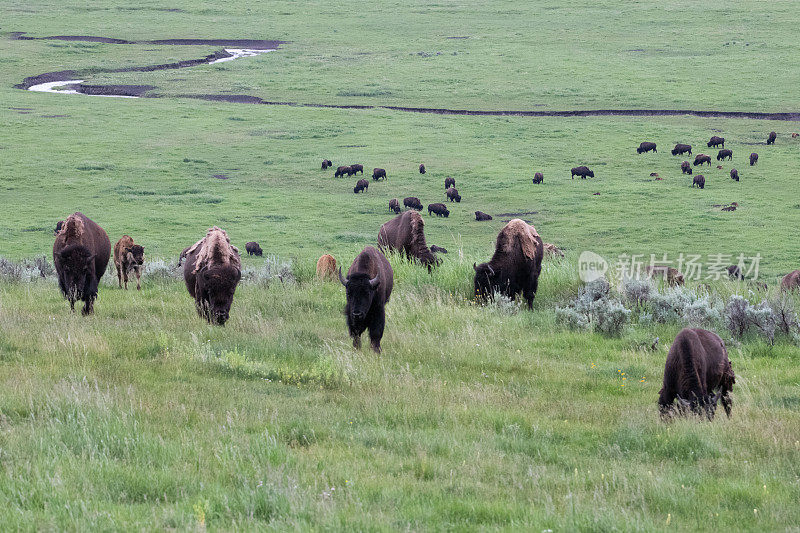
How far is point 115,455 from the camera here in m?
6.59

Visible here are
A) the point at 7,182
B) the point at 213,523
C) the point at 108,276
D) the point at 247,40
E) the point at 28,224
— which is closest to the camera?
the point at 213,523

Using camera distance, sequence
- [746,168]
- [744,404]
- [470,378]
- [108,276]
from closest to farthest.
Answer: [744,404]
[470,378]
[108,276]
[746,168]

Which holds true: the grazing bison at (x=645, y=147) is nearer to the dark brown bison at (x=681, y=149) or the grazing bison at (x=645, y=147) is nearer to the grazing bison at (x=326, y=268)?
the dark brown bison at (x=681, y=149)

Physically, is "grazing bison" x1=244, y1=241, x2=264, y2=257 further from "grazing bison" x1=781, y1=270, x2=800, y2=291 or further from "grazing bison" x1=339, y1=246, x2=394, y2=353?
"grazing bison" x1=339, y1=246, x2=394, y2=353

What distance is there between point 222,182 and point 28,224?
1223 cm

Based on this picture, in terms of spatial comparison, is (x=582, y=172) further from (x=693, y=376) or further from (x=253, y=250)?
(x=693, y=376)

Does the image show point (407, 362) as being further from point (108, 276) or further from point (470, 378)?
point (108, 276)

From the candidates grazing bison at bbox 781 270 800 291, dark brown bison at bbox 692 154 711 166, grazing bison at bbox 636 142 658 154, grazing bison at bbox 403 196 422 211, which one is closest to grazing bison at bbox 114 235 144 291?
grazing bison at bbox 781 270 800 291

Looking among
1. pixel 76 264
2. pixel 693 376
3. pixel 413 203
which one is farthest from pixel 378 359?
pixel 413 203

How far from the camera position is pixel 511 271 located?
54.4 feet

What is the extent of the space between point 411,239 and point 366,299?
7.76 metres

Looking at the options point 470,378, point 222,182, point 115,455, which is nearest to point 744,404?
point 470,378

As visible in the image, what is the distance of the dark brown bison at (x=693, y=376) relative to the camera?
8.77m

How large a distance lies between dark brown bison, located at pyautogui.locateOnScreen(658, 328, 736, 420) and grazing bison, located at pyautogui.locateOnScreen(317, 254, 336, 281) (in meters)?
10.2
